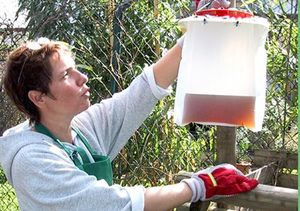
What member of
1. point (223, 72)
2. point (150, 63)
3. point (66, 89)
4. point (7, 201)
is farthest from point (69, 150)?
point (7, 201)

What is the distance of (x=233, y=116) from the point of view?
1.46 metres

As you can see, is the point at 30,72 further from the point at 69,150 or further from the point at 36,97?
the point at 69,150

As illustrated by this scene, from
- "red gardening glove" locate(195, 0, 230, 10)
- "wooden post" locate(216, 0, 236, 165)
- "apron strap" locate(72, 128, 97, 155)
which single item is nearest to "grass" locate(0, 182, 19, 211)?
"apron strap" locate(72, 128, 97, 155)

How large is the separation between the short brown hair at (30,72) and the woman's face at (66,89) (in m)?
0.02

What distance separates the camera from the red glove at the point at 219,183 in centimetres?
140

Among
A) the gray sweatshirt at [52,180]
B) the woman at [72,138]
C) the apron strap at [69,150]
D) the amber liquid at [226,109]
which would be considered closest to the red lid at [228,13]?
the amber liquid at [226,109]

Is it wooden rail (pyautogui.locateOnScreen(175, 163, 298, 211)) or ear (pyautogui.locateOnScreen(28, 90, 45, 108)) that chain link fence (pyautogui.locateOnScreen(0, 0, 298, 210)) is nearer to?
ear (pyautogui.locateOnScreen(28, 90, 45, 108))

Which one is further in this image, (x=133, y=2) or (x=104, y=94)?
(x=104, y=94)

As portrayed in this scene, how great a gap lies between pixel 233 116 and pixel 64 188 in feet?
1.65

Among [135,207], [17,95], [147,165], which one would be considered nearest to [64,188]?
[135,207]

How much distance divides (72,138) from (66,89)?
20 centimetres

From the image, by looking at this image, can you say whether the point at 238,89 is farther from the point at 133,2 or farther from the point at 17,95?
the point at 133,2

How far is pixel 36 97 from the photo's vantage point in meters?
1.76

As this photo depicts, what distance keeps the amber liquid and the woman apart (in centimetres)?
13
